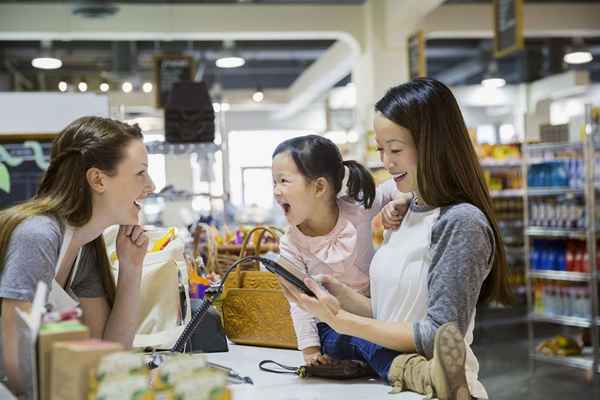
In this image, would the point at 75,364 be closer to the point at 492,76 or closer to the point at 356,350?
the point at 356,350

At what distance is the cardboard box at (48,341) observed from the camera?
1417mm

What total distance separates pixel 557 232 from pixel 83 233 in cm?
645

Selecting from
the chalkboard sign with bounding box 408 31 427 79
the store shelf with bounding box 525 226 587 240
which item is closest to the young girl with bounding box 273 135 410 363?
the store shelf with bounding box 525 226 587 240

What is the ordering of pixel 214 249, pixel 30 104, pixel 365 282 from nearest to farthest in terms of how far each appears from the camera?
pixel 365 282
pixel 214 249
pixel 30 104

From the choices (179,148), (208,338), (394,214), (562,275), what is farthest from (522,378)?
(394,214)

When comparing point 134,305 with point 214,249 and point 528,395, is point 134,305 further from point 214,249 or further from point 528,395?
point 528,395

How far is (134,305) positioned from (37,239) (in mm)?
680

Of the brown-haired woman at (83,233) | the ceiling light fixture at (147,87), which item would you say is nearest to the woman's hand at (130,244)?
the brown-haired woman at (83,233)

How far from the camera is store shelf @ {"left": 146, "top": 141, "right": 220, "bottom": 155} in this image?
18.7 feet

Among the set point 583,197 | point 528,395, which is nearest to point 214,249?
point 528,395

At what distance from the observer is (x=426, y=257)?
6.84ft

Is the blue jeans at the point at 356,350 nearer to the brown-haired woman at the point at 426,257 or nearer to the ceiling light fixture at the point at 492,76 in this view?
the brown-haired woman at the point at 426,257

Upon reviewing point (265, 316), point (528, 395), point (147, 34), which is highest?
point (147, 34)

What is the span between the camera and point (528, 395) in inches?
256
